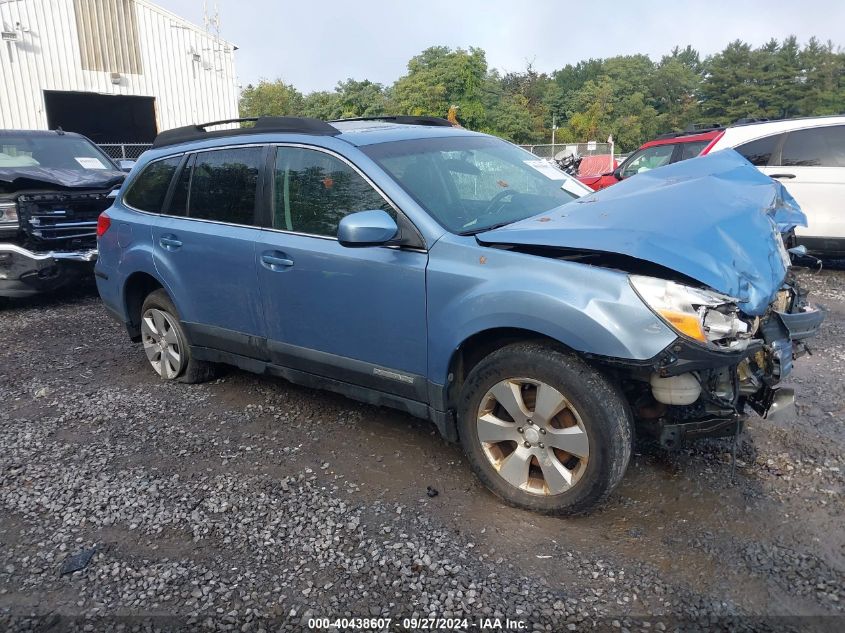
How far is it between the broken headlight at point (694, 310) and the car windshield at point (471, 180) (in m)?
0.98

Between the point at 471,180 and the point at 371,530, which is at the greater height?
the point at 471,180

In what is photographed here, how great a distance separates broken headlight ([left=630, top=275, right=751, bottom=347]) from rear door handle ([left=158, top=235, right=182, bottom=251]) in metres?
3.11

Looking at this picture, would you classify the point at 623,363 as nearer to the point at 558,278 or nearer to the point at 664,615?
the point at 558,278

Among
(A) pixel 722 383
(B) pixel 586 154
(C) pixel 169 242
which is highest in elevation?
(B) pixel 586 154

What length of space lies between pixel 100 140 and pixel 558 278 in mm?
29207

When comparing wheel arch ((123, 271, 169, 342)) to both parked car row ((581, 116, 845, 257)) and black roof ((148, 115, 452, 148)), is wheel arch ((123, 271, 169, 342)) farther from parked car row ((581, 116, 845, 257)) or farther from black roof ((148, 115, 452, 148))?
parked car row ((581, 116, 845, 257))

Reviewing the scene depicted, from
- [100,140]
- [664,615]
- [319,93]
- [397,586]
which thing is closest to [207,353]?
[397,586]

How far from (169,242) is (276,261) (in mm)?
1151

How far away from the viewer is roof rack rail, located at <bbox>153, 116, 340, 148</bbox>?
378cm

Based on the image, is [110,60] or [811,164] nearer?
[811,164]

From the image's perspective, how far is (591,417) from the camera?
8.93 ft

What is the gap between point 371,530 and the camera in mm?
2980

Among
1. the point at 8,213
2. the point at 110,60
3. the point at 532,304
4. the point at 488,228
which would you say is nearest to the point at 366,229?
the point at 488,228

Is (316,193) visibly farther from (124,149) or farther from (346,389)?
(124,149)
